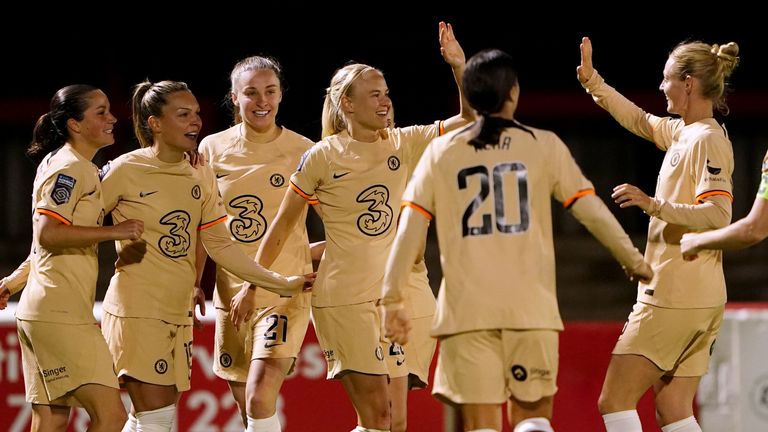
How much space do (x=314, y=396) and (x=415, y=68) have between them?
549 centimetres

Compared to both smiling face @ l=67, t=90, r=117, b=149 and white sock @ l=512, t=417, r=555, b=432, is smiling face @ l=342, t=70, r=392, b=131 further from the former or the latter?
white sock @ l=512, t=417, r=555, b=432

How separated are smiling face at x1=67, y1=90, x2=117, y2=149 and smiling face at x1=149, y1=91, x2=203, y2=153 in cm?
22

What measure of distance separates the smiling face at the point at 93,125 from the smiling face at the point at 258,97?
71 cm

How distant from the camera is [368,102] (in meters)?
4.54

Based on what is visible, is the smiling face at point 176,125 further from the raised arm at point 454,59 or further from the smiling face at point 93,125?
the raised arm at point 454,59

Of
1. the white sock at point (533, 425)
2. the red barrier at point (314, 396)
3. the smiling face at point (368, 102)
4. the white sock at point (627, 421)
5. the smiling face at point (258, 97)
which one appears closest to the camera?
the white sock at point (533, 425)

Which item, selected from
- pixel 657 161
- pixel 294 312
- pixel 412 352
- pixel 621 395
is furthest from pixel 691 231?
pixel 657 161

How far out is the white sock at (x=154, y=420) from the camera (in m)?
4.56

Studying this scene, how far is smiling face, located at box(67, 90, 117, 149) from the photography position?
4445mm

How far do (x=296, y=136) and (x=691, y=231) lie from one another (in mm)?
1812

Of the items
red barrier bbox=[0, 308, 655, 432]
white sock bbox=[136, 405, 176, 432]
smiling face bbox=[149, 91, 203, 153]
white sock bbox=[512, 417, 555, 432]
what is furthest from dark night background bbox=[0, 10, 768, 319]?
white sock bbox=[512, 417, 555, 432]

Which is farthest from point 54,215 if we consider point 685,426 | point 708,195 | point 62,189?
point 685,426

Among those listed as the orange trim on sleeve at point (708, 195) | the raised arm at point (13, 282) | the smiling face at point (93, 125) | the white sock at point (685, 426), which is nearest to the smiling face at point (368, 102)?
the smiling face at point (93, 125)

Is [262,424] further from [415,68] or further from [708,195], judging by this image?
[415,68]
